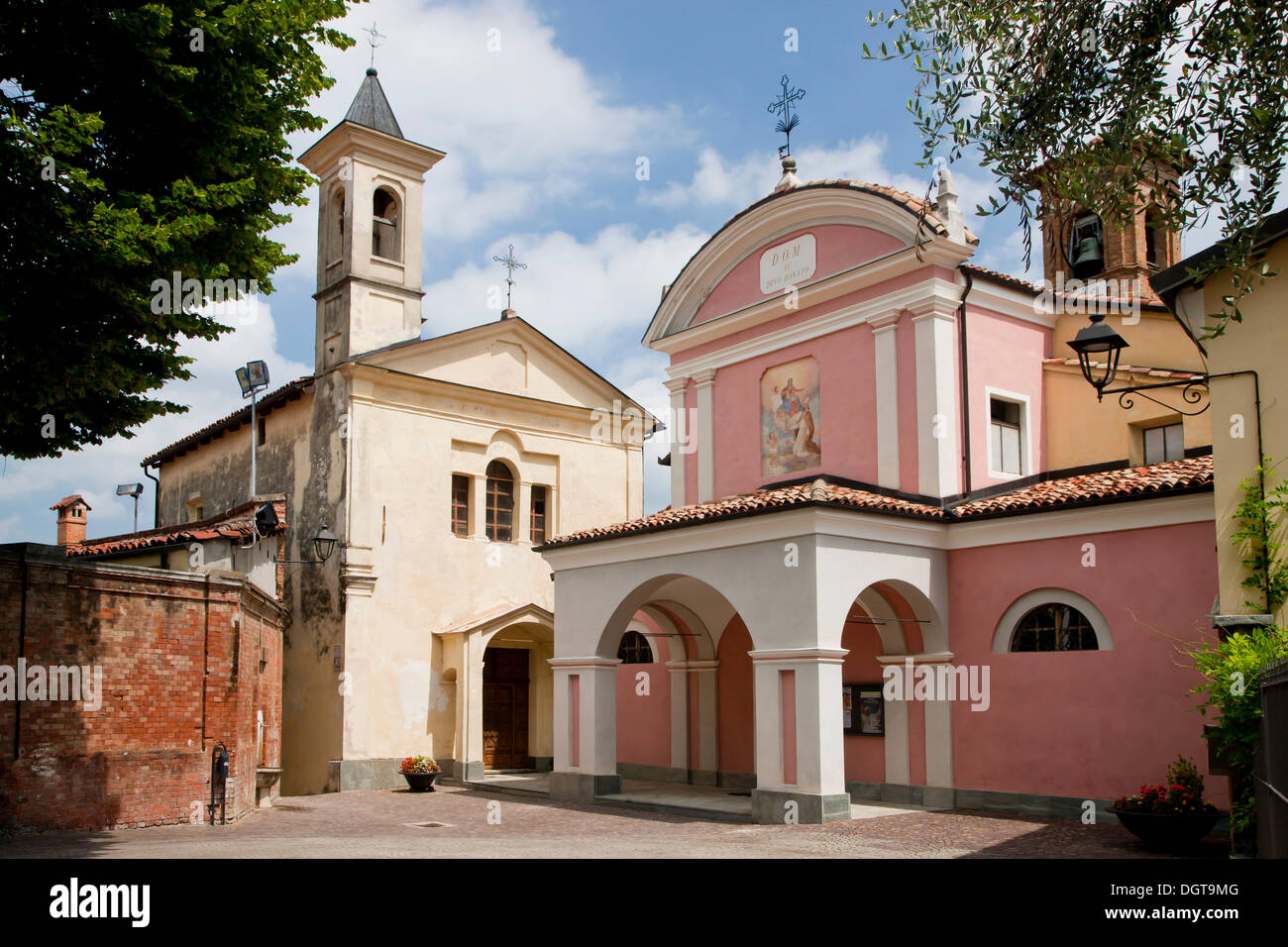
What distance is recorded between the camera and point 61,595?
12133 millimetres

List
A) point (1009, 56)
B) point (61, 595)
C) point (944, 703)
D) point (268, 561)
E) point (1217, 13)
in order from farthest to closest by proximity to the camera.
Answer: point (268, 561), point (944, 703), point (61, 595), point (1009, 56), point (1217, 13)

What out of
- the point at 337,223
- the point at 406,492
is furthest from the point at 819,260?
the point at 337,223

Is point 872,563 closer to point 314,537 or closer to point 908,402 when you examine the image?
point 908,402

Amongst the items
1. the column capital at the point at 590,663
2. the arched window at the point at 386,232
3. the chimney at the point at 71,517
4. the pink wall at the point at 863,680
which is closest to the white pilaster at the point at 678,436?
the column capital at the point at 590,663

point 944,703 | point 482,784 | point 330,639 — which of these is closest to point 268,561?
→ point 330,639

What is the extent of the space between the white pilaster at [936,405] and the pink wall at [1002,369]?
46cm

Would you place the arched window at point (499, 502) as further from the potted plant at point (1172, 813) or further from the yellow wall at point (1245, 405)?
the yellow wall at point (1245, 405)

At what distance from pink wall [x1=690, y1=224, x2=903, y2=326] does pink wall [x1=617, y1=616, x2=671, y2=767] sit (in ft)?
19.3

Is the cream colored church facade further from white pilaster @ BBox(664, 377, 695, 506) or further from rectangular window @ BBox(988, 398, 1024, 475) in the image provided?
rectangular window @ BBox(988, 398, 1024, 475)

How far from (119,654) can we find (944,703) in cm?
1061

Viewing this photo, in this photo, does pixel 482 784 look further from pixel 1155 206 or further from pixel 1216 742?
pixel 1155 206

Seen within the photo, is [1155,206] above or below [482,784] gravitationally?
above

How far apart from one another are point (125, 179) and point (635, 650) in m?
13.1
